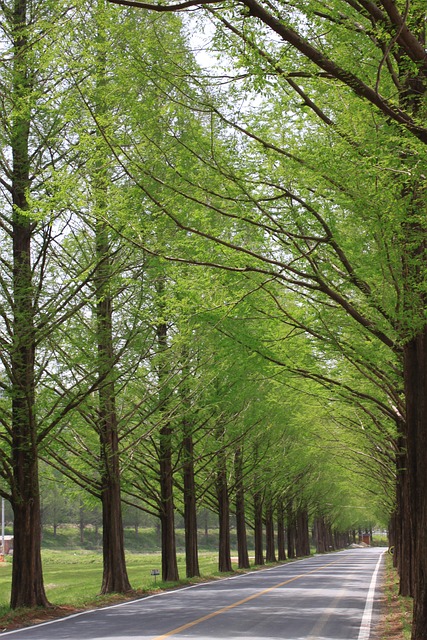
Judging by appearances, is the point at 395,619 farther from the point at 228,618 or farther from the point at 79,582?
the point at 79,582

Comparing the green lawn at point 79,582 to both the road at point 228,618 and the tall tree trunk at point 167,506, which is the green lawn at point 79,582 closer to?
the tall tree trunk at point 167,506

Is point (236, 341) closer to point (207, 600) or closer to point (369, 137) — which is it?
point (369, 137)

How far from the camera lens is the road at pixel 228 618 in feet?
37.0

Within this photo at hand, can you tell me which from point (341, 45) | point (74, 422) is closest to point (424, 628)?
point (341, 45)

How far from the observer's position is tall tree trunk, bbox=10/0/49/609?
48.9ft

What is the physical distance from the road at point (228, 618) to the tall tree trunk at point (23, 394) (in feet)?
4.80

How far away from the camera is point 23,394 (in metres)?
15.1

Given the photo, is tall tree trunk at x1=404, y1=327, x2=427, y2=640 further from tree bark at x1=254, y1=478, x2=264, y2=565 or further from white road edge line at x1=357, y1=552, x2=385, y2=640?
tree bark at x1=254, y1=478, x2=264, y2=565

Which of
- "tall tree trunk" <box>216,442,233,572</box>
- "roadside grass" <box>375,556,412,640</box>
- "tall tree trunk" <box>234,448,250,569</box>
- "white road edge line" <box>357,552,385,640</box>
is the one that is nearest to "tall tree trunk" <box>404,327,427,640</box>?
"roadside grass" <box>375,556,412,640</box>

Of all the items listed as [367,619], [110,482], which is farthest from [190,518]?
[367,619]

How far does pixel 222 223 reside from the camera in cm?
1203

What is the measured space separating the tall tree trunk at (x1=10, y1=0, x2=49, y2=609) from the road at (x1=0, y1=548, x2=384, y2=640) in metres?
1.46

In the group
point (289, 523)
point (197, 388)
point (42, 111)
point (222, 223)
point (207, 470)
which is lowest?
point (289, 523)

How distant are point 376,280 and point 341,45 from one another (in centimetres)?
354
